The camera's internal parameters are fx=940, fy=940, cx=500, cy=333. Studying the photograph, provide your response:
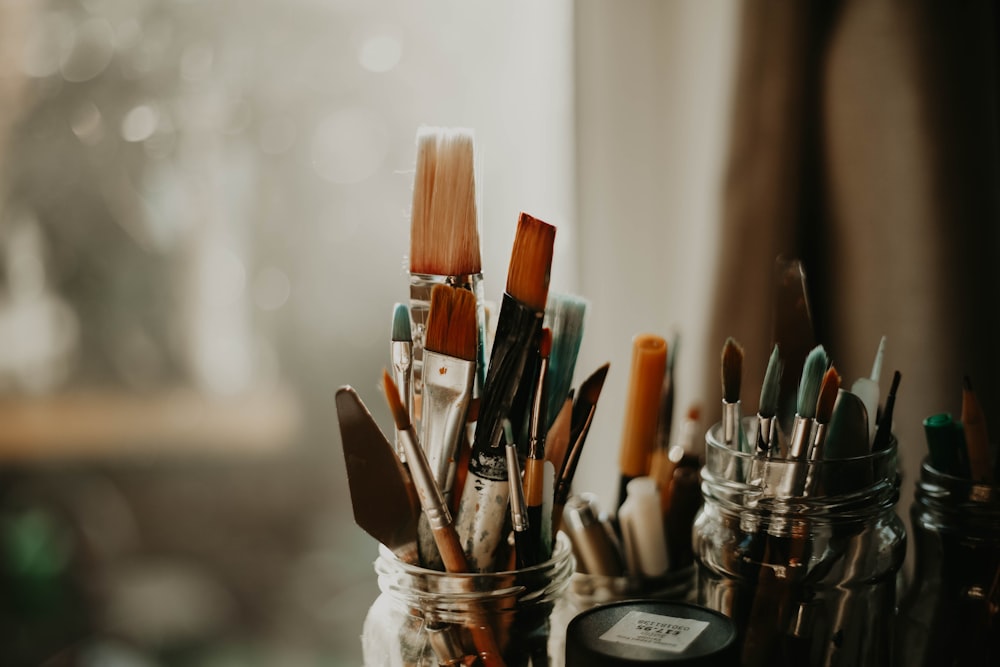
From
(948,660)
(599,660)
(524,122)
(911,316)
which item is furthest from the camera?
(524,122)

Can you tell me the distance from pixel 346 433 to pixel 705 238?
38cm

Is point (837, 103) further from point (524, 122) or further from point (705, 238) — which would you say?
point (524, 122)

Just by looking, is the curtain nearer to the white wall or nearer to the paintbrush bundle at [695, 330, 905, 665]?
the white wall

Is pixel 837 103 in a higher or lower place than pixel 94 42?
lower

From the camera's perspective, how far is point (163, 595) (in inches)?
41.8

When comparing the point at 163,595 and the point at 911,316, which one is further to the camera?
the point at 163,595

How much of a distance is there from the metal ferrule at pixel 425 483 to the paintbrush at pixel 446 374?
0.10 ft

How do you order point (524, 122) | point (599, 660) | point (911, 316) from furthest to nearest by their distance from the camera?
point (524, 122) < point (911, 316) < point (599, 660)

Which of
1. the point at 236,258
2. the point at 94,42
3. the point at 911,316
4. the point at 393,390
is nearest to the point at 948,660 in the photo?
the point at 911,316

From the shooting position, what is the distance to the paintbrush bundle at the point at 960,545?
0.60 metres

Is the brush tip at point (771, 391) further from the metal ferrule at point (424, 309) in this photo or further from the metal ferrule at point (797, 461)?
the metal ferrule at point (424, 309)

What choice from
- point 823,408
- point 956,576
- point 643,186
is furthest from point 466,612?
point 643,186

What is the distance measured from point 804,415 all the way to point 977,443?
148 millimetres

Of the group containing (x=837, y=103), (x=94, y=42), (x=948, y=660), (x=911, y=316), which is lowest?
(x=948, y=660)
